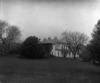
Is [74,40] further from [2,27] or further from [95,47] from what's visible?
[95,47]

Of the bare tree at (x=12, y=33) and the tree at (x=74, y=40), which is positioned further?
the tree at (x=74, y=40)

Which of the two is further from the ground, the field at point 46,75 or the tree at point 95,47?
the tree at point 95,47

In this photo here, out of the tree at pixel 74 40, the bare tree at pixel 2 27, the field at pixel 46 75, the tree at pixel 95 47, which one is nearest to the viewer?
the field at pixel 46 75

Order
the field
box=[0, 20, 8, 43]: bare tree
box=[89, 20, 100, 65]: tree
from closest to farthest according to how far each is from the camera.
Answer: the field → box=[89, 20, 100, 65]: tree → box=[0, 20, 8, 43]: bare tree

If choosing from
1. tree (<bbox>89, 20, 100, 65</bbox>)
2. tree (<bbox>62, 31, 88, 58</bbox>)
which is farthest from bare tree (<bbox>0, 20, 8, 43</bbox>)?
tree (<bbox>89, 20, 100, 65</bbox>)

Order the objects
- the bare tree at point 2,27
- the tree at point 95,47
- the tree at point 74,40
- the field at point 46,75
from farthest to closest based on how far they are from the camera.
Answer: the tree at point 74,40, the bare tree at point 2,27, the tree at point 95,47, the field at point 46,75

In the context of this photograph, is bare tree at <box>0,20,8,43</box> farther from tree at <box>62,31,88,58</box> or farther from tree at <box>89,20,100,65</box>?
tree at <box>89,20,100,65</box>

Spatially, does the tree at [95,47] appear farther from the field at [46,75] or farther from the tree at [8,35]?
the tree at [8,35]

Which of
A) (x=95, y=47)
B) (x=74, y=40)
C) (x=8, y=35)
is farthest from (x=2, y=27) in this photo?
(x=95, y=47)

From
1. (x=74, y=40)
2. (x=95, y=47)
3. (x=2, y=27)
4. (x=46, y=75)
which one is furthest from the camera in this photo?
(x=74, y=40)

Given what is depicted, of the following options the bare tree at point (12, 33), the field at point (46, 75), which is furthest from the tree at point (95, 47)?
the bare tree at point (12, 33)

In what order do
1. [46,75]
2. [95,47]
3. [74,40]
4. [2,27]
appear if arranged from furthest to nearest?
1. [74,40]
2. [2,27]
3. [95,47]
4. [46,75]

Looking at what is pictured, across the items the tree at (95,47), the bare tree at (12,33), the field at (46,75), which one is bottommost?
the field at (46,75)

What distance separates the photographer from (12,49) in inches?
2717
